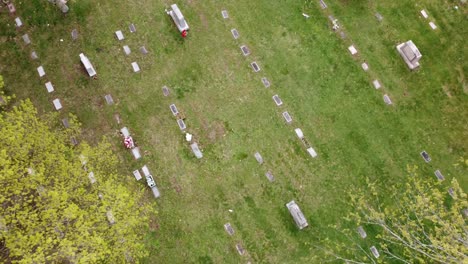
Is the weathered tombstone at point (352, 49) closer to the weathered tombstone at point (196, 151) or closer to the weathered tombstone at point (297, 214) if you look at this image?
the weathered tombstone at point (297, 214)

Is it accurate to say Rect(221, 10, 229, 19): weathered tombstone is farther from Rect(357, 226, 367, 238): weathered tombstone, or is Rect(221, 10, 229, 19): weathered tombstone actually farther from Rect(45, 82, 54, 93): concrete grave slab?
Rect(357, 226, 367, 238): weathered tombstone

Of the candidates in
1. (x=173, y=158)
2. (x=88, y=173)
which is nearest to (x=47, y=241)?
(x=88, y=173)

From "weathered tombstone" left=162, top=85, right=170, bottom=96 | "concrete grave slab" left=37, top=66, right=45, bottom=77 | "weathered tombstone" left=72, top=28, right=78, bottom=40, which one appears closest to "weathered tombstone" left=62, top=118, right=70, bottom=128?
"concrete grave slab" left=37, top=66, right=45, bottom=77

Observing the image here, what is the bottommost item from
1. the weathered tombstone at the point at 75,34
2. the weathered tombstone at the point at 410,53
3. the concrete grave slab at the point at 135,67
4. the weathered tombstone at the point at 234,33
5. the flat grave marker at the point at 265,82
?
the weathered tombstone at the point at 410,53

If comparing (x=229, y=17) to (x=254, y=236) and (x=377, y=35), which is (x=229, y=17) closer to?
(x=377, y=35)

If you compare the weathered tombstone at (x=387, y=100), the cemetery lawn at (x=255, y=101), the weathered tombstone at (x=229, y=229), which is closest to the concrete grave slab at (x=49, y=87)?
the cemetery lawn at (x=255, y=101)
